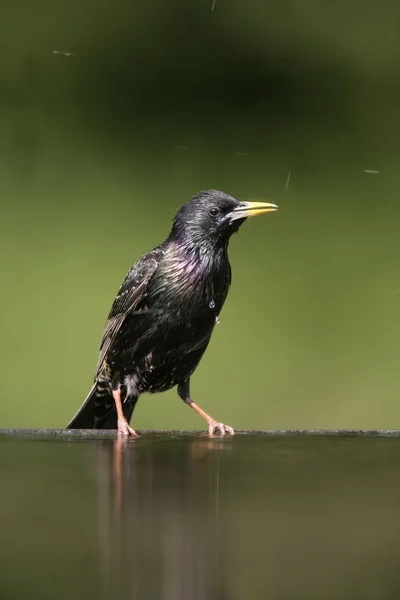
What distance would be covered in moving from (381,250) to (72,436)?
2.05 m

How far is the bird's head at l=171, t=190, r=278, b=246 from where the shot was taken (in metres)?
2.32

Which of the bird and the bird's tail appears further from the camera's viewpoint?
the bird's tail

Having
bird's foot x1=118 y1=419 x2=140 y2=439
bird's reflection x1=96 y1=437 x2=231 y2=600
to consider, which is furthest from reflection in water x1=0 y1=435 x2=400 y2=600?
bird's foot x1=118 y1=419 x2=140 y2=439

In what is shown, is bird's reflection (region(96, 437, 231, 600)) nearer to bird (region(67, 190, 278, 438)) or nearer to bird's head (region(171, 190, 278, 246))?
bird (region(67, 190, 278, 438))

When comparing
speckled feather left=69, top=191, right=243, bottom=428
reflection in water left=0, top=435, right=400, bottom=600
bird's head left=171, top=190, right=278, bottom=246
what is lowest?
reflection in water left=0, top=435, right=400, bottom=600

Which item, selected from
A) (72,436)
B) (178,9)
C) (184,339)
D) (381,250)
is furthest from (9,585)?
(178,9)

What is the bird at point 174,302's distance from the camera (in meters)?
2.27

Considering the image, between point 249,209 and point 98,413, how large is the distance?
0.82 meters

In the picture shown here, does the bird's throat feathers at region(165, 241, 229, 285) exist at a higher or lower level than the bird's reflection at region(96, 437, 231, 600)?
higher

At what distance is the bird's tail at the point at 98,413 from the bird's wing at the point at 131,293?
211 millimetres

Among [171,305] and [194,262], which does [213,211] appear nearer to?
[194,262]

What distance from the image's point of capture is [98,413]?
2578 millimetres

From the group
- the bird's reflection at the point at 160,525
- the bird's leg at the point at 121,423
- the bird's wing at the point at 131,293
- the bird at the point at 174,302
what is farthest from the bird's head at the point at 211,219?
the bird's reflection at the point at 160,525

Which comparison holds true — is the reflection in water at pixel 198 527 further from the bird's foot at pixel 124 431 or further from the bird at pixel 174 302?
the bird at pixel 174 302
